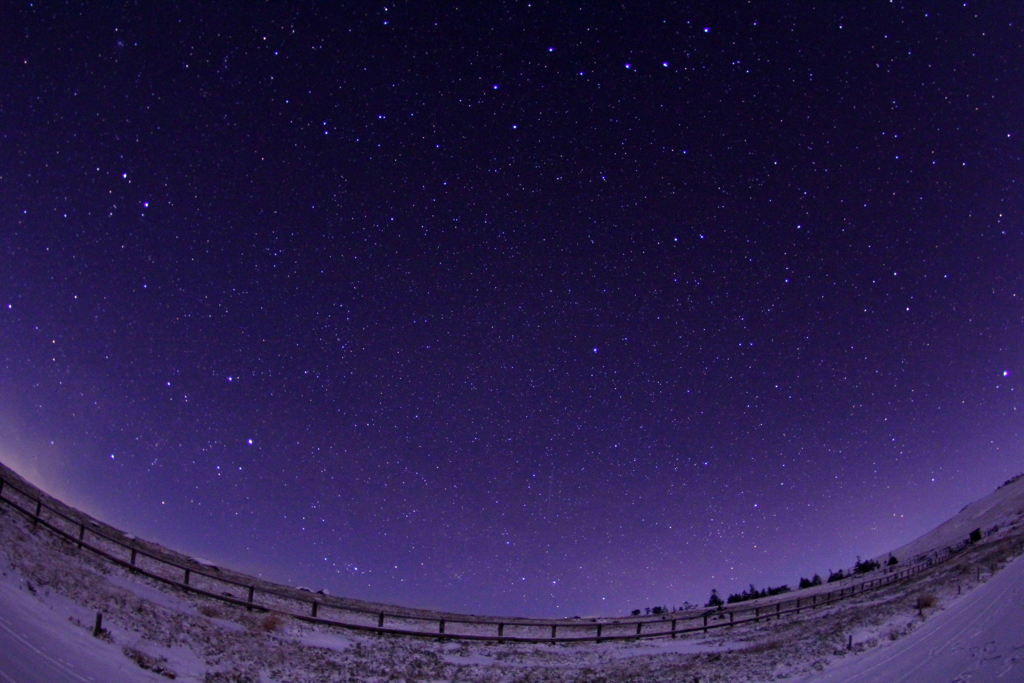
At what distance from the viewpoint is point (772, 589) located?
73.0 m

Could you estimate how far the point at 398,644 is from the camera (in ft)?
82.7

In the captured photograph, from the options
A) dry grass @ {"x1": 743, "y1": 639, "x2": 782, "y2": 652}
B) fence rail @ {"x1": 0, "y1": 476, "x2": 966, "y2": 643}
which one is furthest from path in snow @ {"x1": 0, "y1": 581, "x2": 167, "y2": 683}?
dry grass @ {"x1": 743, "y1": 639, "x2": 782, "y2": 652}

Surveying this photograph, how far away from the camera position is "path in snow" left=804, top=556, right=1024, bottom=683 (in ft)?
31.0

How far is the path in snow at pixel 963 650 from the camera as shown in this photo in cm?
946

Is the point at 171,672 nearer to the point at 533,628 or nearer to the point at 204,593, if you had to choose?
the point at 204,593

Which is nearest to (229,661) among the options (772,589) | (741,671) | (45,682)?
(45,682)

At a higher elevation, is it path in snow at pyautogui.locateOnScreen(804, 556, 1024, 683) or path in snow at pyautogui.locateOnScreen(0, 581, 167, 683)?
path in snow at pyautogui.locateOnScreen(804, 556, 1024, 683)

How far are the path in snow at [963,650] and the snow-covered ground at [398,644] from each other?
2.2 inches

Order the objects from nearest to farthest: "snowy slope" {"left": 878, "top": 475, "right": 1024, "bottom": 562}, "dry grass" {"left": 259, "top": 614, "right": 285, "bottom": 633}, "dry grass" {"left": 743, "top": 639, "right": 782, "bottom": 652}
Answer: "dry grass" {"left": 259, "top": 614, "right": 285, "bottom": 633} → "dry grass" {"left": 743, "top": 639, "right": 782, "bottom": 652} → "snowy slope" {"left": 878, "top": 475, "right": 1024, "bottom": 562}

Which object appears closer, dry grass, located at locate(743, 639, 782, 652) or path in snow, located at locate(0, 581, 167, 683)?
path in snow, located at locate(0, 581, 167, 683)

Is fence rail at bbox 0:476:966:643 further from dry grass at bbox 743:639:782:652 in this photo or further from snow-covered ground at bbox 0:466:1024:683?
dry grass at bbox 743:639:782:652

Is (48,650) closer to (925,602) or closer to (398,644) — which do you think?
(398,644)

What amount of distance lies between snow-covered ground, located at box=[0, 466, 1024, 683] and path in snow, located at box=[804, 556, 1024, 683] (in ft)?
0.19

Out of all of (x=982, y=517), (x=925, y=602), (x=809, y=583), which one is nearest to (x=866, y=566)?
(x=809, y=583)
